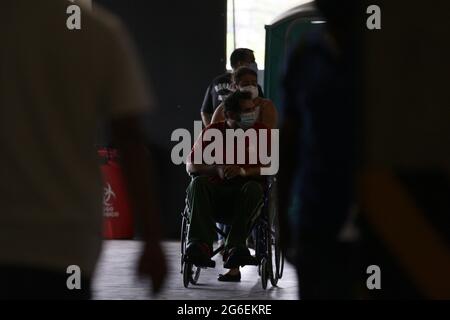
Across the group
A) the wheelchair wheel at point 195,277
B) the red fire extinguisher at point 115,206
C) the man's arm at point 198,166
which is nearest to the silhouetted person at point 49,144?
the man's arm at point 198,166

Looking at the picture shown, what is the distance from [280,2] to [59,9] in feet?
30.4

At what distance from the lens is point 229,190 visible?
6223mm

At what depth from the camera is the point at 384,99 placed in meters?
2.43

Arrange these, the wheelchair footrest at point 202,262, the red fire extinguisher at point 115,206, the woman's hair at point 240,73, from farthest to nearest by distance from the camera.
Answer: the red fire extinguisher at point 115,206 < the woman's hair at point 240,73 < the wheelchair footrest at point 202,262

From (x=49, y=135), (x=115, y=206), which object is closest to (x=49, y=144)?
(x=49, y=135)

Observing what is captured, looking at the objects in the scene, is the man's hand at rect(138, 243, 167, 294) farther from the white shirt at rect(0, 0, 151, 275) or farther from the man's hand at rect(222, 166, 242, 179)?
the man's hand at rect(222, 166, 242, 179)

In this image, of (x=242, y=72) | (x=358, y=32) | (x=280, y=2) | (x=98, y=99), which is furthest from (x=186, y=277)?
(x=280, y=2)

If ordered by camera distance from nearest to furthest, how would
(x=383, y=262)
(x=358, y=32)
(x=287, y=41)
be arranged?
(x=383, y=262) < (x=358, y=32) < (x=287, y=41)

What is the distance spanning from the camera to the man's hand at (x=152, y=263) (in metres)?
1.91

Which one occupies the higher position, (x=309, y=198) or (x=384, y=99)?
(x=384, y=99)

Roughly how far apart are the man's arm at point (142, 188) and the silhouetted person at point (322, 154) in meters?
0.49

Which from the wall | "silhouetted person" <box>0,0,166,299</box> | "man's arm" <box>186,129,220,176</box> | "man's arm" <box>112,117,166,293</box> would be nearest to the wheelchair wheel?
"man's arm" <box>186,129,220,176</box>

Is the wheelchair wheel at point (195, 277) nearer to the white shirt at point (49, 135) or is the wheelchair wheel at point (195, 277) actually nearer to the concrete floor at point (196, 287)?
the concrete floor at point (196, 287)

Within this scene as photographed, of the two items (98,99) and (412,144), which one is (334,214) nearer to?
(412,144)
